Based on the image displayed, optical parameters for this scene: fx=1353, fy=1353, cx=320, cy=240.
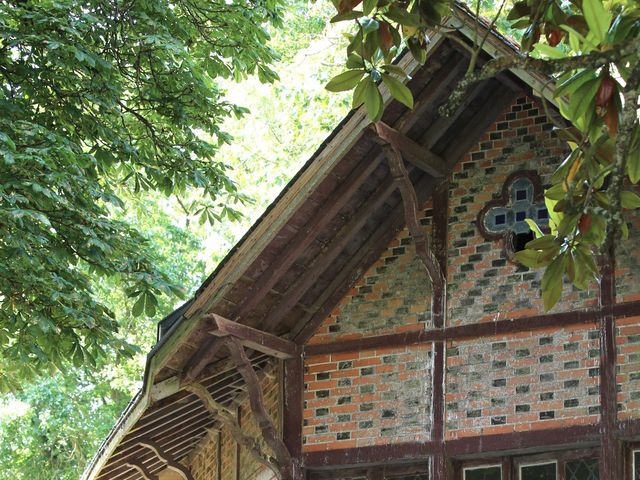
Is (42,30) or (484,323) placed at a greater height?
(42,30)

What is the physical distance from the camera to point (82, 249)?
1011 centimetres

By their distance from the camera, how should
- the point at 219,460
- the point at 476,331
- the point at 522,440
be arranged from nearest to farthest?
1. the point at 522,440
2. the point at 476,331
3. the point at 219,460

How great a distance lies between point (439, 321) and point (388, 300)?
1.67ft

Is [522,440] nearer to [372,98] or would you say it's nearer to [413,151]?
[413,151]

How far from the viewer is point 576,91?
4680 mm

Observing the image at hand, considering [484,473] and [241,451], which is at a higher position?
[241,451]

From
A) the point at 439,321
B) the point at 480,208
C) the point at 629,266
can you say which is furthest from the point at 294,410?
the point at 629,266

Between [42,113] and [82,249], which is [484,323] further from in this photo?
[42,113]

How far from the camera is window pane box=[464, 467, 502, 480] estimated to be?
992 centimetres

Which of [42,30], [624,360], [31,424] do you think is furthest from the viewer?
[31,424]

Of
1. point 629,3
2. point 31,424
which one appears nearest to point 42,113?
point 629,3

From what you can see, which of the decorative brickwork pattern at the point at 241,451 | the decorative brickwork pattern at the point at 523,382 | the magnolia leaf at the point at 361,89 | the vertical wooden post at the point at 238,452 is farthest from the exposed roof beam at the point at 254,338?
the magnolia leaf at the point at 361,89

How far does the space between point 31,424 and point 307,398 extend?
44.0 ft

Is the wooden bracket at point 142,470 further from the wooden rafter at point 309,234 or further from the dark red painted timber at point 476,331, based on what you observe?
the wooden rafter at point 309,234
